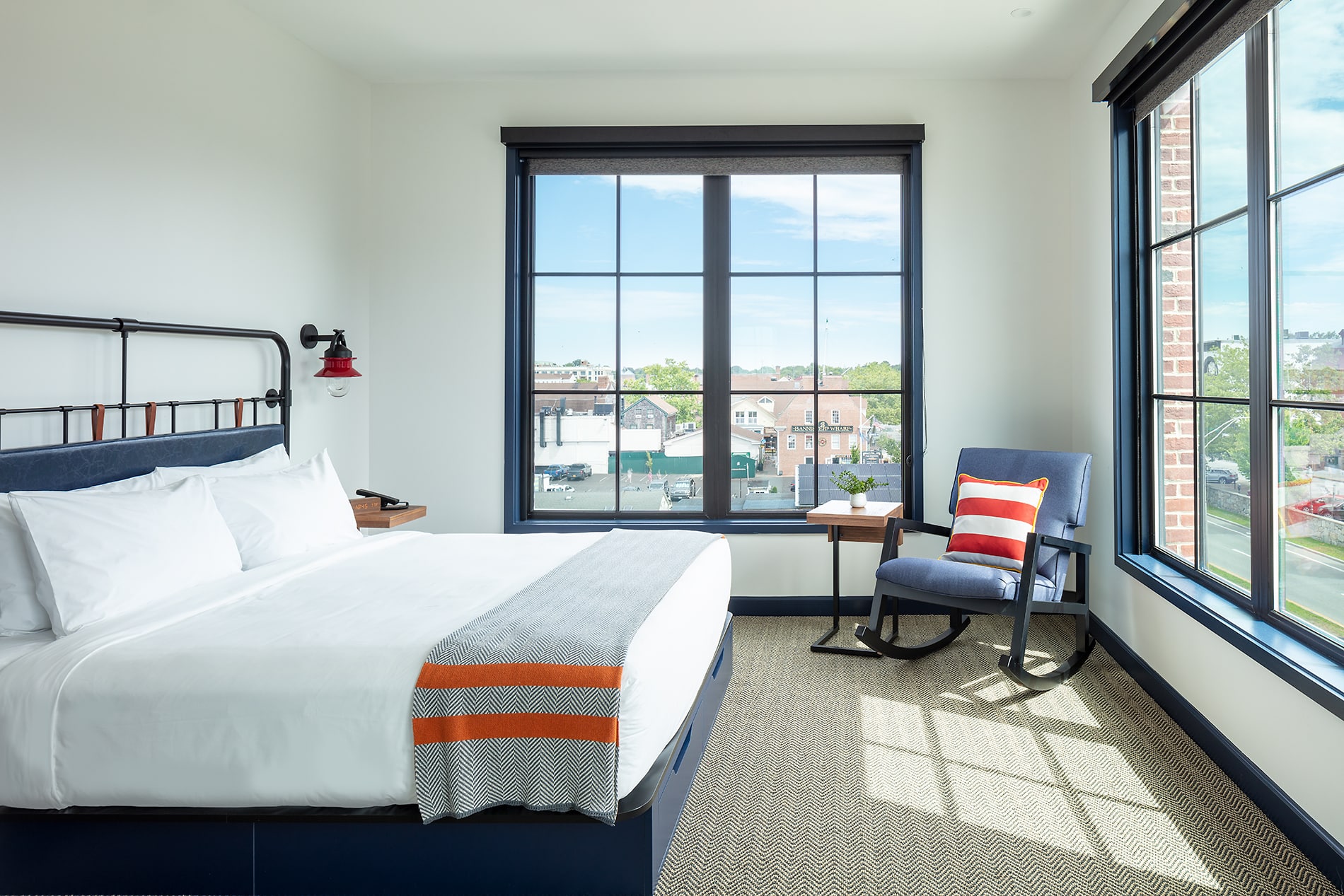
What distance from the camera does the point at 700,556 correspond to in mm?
2932

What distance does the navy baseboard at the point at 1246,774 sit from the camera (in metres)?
2.09

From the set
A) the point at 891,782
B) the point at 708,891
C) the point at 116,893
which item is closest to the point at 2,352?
the point at 116,893

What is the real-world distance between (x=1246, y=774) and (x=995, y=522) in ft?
4.55

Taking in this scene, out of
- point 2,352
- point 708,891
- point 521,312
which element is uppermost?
point 521,312

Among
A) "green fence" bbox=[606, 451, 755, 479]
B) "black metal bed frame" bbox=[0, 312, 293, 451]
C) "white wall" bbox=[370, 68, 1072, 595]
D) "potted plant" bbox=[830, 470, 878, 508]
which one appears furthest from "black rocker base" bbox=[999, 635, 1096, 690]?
"black metal bed frame" bbox=[0, 312, 293, 451]

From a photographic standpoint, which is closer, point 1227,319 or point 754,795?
point 754,795

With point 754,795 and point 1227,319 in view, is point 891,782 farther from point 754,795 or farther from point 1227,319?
point 1227,319

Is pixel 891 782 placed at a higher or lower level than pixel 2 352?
lower

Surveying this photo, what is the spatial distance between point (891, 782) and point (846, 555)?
200 cm

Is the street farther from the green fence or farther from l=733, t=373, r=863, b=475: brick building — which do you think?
the green fence

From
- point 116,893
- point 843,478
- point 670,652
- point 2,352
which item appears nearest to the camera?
point 116,893

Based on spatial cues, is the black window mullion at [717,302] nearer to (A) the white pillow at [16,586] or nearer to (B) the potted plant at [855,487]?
(B) the potted plant at [855,487]

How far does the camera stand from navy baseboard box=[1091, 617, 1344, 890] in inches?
82.1

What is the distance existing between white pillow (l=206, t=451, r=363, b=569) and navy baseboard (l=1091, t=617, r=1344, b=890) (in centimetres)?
306
